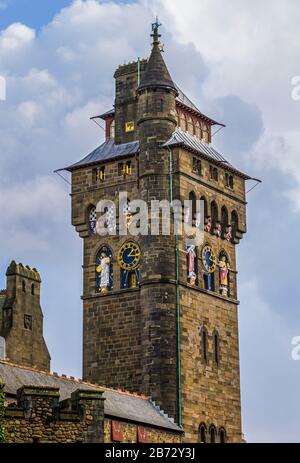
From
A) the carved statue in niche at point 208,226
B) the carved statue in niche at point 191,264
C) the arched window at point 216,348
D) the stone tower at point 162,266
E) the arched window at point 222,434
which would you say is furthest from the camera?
the carved statue in niche at point 208,226

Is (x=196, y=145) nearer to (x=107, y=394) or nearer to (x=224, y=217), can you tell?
(x=224, y=217)

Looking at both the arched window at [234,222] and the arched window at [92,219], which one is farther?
the arched window at [234,222]

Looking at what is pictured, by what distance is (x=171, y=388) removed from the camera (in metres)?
73.7

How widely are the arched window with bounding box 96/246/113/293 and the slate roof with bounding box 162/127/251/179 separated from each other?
765cm

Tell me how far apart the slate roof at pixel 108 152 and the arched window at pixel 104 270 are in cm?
561

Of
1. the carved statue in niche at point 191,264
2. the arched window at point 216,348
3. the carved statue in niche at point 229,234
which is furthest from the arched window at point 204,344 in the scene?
the carved statue in niche at point 229,234

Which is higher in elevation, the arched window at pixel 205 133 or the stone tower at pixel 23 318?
the arched window at pixel 205 133

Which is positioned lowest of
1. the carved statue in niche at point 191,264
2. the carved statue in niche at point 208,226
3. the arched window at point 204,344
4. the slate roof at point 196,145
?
the arched window at point 204,344

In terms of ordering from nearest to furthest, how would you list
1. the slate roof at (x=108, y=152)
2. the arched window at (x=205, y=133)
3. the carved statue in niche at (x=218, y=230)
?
the slate roof at (x=108, y=152), the carved statue in niche at (x=218, y=230), the arched window at (x=205, y=133)

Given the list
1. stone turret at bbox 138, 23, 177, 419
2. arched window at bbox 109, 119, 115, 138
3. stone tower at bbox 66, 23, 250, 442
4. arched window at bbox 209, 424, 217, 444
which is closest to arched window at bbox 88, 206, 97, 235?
stone tower at bbox 66, 23, 250, 442

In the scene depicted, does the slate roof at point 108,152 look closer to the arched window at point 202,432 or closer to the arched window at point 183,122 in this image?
the arched window at point 183,122

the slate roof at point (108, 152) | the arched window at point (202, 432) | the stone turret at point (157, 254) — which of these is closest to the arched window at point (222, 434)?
the arched window at point (202, 432)

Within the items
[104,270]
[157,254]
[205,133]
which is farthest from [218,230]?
[104,270]

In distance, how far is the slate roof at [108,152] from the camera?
8131 cm
